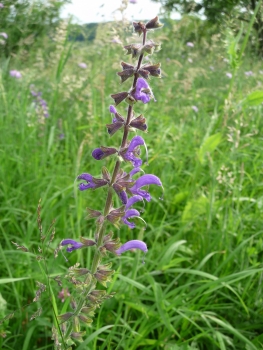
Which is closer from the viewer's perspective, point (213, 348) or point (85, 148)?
point (213, 348)

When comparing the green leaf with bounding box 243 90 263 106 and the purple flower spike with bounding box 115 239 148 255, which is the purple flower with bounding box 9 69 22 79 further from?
the purple flower spike with bounding box 115 239 148 255

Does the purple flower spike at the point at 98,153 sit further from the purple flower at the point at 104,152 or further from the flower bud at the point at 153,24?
the flower bud at the point at 153,24

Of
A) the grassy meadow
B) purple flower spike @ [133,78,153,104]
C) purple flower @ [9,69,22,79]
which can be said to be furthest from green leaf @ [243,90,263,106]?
purple flower @ [9,69,22,79]

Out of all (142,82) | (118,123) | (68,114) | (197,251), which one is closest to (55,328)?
(118,123)

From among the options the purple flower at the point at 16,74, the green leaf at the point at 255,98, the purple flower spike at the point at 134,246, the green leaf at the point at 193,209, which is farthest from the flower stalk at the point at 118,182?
the purple flower at the point at 16,74

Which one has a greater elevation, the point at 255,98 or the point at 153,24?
the point at 153,24

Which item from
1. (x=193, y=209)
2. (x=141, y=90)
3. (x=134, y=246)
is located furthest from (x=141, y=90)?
(x=193, y=209)

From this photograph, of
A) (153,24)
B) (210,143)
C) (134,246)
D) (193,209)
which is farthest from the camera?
(210,143)

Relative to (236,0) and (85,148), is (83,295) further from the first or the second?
(236,0)

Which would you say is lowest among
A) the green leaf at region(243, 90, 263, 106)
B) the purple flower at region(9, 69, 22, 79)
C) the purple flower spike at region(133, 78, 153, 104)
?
the purple flower at region(9, 69, 22, 79)

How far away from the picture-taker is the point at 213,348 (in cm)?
188

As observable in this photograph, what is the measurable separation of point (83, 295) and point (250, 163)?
8.58 feet

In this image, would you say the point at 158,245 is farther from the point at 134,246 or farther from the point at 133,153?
the point at 133,153

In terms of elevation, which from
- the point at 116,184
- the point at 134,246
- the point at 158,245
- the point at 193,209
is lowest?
the point at 158,245
